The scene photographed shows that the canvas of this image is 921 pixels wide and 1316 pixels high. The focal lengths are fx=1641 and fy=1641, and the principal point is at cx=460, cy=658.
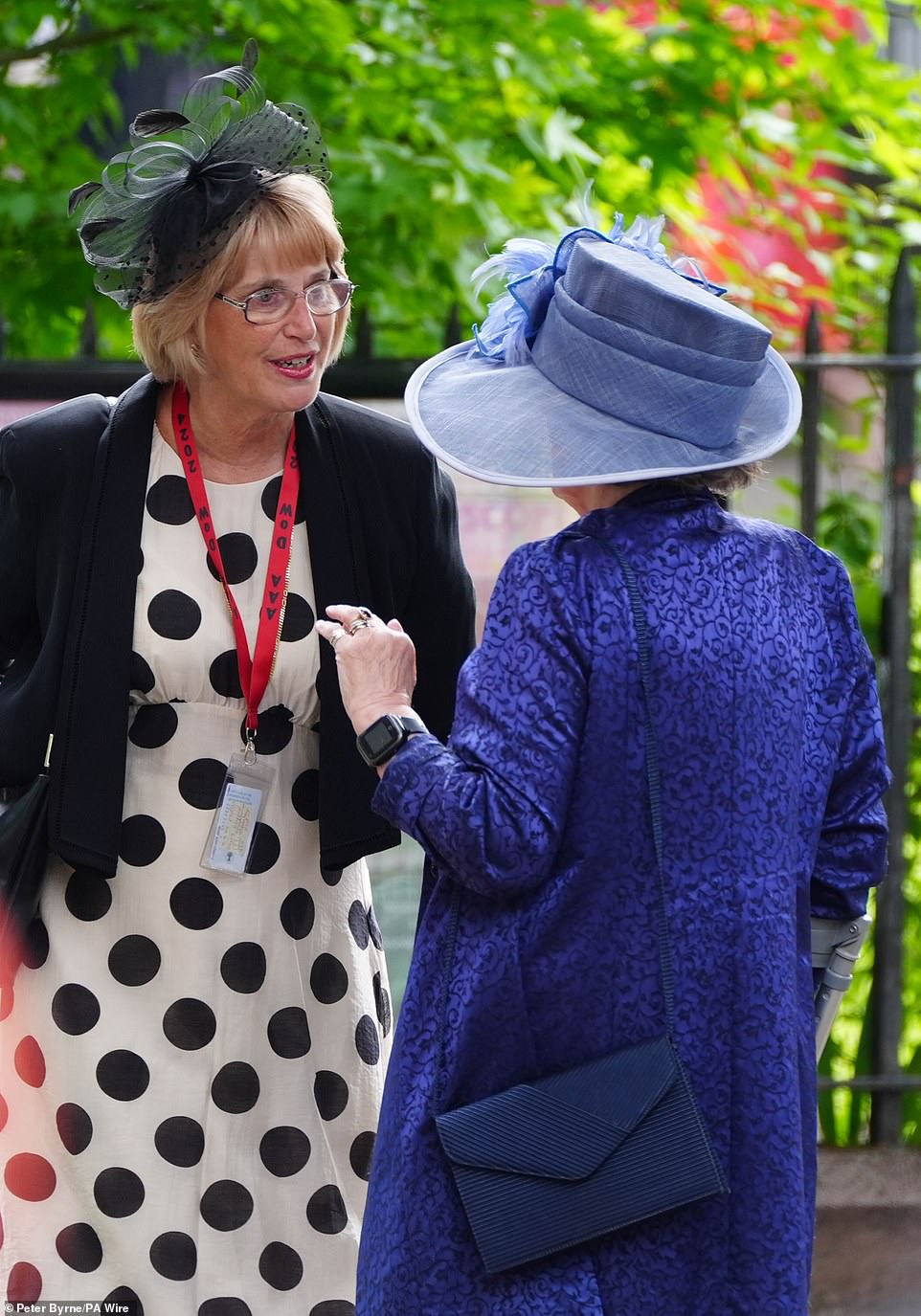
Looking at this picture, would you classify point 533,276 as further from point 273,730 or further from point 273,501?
point 273,730

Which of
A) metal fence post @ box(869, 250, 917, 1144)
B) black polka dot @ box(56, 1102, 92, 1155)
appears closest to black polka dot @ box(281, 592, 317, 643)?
black polka dot @ box(56, 1102, 92, 1155)

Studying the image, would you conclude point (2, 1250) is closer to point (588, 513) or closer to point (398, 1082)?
point (398, 1082)

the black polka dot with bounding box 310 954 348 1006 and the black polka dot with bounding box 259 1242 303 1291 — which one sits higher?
the black polka dot with bounding box 310 954 348 1006

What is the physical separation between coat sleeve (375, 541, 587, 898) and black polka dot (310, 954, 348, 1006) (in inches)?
28.1

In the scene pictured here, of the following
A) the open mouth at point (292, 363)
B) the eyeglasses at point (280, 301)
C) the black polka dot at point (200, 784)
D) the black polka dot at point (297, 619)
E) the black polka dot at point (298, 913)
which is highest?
Answer: the eyeglasses at point (280, 301)

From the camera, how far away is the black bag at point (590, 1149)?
5.77ft

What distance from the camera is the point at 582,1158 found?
176cm

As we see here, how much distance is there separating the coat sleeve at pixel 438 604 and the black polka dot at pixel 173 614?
1.20 feet

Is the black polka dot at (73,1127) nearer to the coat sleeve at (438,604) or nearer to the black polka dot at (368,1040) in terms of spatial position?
the black polka dot at (368,1040)

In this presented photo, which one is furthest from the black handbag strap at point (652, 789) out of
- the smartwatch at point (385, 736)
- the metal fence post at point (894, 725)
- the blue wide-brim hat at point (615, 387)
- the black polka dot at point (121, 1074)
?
the metal fence post at point (894, 725)

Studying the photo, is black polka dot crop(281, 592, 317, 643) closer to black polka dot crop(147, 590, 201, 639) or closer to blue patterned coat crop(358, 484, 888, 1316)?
black polka dot crop(147, 590, 201, 639)

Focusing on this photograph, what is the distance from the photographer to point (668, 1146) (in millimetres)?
1768

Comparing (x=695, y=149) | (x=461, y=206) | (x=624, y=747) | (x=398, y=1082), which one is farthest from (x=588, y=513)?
(x=695, y=149)

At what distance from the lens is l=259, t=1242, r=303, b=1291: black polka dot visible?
2.46m
